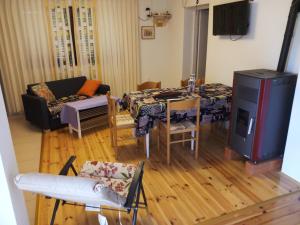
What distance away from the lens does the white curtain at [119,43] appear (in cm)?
498

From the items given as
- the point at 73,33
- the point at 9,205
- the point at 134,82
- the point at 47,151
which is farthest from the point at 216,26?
the point at 9,205

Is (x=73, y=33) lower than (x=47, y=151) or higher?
higher

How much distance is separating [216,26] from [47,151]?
10.3ft

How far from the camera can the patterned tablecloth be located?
280 centimetres

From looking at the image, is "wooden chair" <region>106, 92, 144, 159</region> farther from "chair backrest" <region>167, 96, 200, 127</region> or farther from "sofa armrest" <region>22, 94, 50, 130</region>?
"sofa armrest" <region>22, 94, 50, 130</region>

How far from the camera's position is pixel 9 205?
1.41 meters

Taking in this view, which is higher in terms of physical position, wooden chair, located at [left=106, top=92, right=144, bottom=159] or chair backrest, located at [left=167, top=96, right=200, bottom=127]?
chair backrest, located at [left=167, top=96, right=200, bottom=127]

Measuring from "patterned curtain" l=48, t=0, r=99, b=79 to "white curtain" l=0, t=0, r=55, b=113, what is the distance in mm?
180

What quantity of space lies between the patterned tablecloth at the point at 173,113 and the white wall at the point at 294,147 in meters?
0.85

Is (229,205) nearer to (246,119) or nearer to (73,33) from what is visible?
(246,119)

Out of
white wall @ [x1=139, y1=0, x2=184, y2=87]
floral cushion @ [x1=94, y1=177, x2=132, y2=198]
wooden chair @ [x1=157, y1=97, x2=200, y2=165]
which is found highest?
white wall @ [x1=139, y1=0, x2=184, y2=87]

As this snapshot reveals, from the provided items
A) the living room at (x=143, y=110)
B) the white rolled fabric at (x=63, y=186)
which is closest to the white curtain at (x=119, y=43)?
the living room at (x=143, y=110)

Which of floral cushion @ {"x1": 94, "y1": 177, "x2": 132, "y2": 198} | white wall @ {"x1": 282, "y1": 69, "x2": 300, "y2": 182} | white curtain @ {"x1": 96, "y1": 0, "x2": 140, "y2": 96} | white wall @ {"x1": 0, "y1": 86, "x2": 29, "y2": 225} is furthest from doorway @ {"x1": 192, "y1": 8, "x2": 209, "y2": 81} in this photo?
white wall @ {"x1": 0, "y1": 86, "x2": 29, "y2": 225}

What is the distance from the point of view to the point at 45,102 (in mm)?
3826
